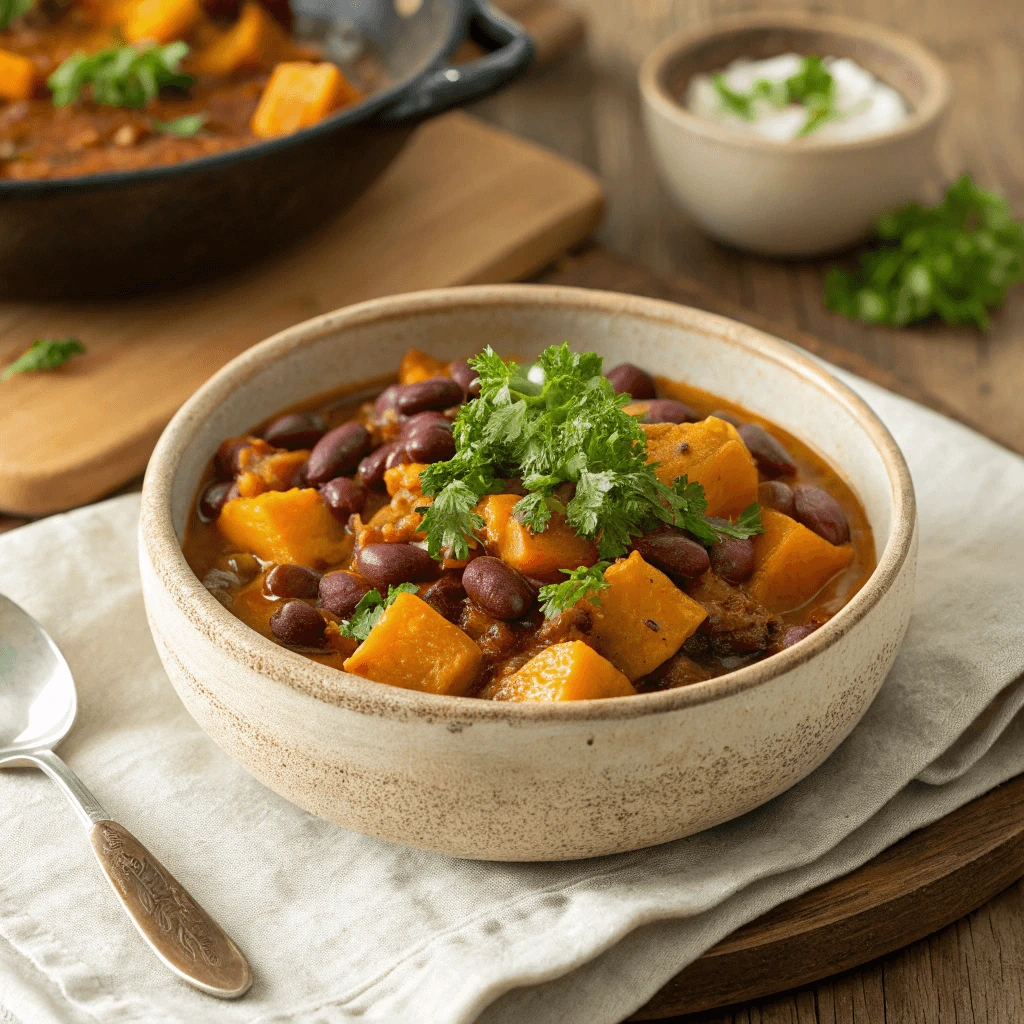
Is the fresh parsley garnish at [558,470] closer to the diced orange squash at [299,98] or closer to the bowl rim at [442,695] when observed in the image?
the bowl rim at [442,695]

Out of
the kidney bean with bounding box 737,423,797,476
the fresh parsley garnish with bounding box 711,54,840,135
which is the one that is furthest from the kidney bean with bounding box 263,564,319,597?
the fresh parsley garnish with bounding box 711,54,840,135

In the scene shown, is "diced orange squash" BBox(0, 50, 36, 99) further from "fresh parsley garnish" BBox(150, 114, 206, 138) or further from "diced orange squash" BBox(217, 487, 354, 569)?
"diced orange squash" BBox(217, 487, 354, 569)

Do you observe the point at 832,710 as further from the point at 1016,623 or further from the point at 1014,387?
the point at 1014,387

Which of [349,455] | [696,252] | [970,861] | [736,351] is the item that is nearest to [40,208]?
[349,455]

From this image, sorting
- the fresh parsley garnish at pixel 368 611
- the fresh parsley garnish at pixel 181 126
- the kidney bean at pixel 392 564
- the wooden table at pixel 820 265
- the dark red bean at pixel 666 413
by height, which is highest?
the dark red bean at pixel 666 413

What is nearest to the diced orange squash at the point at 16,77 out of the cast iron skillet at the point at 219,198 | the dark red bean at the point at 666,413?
the cast iron skillet at the point at 219,198

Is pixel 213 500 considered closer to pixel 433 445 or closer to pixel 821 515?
pixel 433 445
